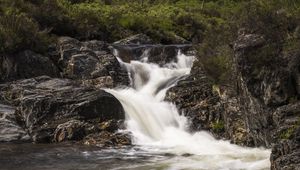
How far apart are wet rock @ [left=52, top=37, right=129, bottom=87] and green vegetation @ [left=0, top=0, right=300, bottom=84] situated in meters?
1.24

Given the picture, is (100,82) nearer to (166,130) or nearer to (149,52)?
(149,52)

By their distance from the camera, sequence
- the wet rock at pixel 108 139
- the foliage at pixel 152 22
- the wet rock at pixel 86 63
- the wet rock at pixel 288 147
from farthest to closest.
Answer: the wet rock at pixel 86 63, the wet rock at pixel 108 139, the foliage at pixel 152 22, the wet rock at pixel 288 147

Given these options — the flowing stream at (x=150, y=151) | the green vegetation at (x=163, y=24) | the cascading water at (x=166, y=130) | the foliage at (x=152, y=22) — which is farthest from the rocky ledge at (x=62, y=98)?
the foliage at (x=152, y=22)

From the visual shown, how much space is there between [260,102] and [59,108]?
880 centimetres

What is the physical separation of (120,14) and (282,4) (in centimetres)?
2624

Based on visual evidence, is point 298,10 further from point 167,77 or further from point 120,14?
point 120,14

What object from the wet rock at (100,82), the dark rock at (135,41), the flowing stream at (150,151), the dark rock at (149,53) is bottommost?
the flowing stream at (150,151)

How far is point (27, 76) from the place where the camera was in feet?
88.2

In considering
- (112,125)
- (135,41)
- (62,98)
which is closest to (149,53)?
(135,41)

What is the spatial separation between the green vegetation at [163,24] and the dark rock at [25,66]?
0.53 m

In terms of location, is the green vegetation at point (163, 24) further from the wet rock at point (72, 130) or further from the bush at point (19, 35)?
the wet rock at point (72, 130)

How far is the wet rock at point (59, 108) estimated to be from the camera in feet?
68.3

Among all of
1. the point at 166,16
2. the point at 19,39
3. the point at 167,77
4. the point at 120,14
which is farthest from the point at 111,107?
the point at 166,16

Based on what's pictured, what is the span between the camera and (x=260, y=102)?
16516mm
